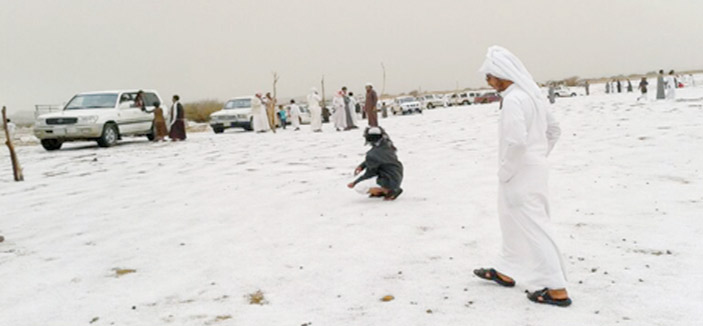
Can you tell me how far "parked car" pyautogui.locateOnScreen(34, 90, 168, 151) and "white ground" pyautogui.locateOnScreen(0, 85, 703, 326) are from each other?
233 inches

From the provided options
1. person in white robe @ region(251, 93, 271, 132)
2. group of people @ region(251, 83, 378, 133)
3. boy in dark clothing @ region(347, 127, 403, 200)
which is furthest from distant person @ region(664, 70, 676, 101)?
boy in dark clothing @ region(347, 127, 403, 200)

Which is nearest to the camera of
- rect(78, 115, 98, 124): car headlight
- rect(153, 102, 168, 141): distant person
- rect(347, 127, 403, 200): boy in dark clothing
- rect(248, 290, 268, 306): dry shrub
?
rect(248, 290, 268, 306): dry shrub

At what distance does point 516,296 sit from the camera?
11.6 ft

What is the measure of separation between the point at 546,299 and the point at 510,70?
1.38 m

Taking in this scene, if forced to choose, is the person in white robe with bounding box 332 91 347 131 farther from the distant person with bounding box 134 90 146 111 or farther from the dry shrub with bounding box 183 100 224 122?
the dry shrub with bounding box 183 100 224 122

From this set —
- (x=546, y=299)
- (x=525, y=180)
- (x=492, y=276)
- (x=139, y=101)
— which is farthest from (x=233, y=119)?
(x=546, y=299)

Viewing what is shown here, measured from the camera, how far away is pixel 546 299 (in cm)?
335

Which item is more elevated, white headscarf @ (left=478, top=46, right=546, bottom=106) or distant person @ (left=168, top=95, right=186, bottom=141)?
white headscarf @ (left=478, top=46, right=546, bottom=106)

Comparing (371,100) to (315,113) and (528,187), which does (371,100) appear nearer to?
(315,113)

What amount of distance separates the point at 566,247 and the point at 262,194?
171 inches

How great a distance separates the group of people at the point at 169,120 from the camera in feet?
57.8

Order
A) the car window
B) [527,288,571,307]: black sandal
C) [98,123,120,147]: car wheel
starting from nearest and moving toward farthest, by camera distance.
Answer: [527,288,571,307]: black sandal → [98,123,120,147]: car wheel → the car window

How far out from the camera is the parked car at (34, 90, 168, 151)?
51.3 feet

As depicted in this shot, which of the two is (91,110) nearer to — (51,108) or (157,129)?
(157,129)
